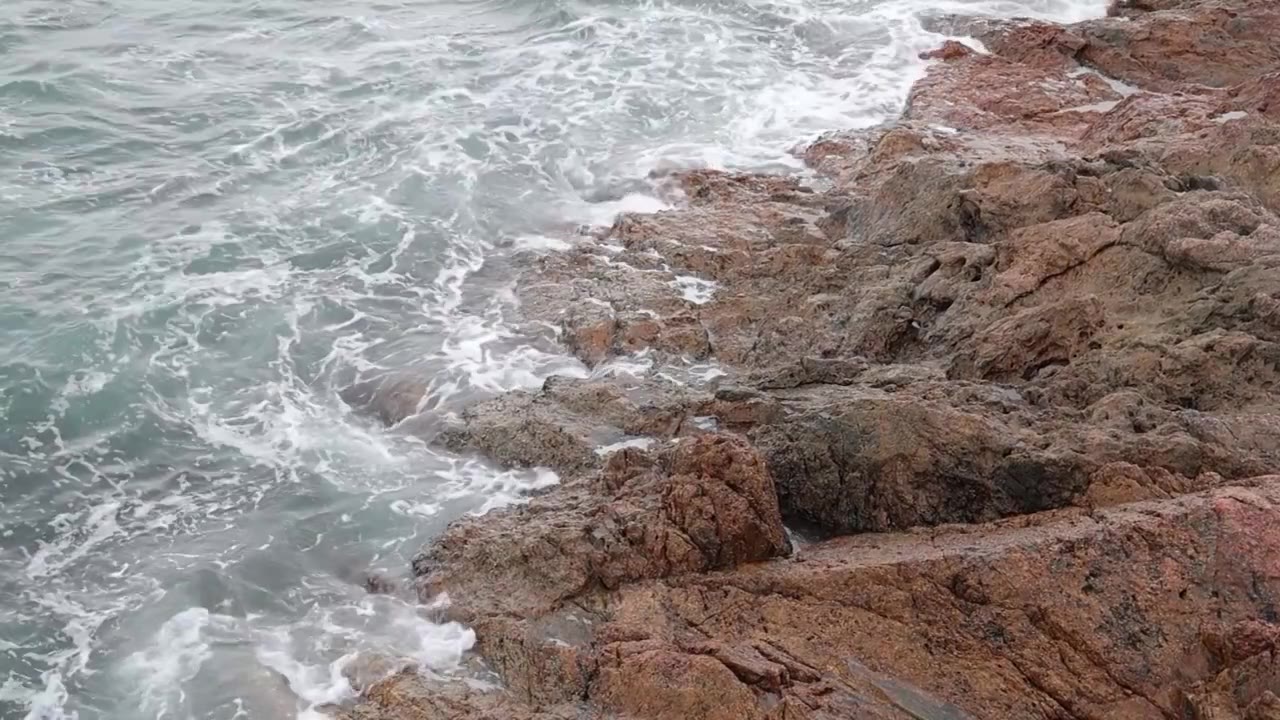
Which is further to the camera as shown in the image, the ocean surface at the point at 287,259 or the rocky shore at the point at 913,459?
the ocean surface at the point at 287,259

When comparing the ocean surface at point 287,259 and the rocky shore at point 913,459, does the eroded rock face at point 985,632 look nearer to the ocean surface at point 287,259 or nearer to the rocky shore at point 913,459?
the rocky shore at point 913,459

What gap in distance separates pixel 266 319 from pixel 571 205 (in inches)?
186

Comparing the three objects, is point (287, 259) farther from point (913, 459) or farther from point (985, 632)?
point (985, 632)

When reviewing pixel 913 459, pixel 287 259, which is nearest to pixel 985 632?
pixel 913 459

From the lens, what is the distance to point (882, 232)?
1299 centimetres

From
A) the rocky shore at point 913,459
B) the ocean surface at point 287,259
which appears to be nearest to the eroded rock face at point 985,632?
the rocky shore at point 913,459

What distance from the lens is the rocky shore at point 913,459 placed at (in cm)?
680

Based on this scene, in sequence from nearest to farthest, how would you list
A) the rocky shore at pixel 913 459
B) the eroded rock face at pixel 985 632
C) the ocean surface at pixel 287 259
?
the eroded rock face at pixel 985 632
the rocky shore at pixel 913 459
the ocean surface at pixel 287 259

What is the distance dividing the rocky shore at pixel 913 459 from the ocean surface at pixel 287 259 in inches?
28.4

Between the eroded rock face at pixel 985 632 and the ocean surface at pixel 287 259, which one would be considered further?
the ocean surface at pixel 287 259

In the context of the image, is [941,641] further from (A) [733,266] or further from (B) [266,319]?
(B) [266,319]

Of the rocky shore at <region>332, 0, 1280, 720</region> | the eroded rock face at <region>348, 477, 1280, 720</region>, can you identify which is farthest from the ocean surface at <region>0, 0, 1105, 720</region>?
the eroded rock face at <region>348, 477, 1280, 720</region>

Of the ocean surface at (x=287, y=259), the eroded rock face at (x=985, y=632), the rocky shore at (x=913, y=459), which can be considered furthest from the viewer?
the ocean surface at (x=287, y=259)

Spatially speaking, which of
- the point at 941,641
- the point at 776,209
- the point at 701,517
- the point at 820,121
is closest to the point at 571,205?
the point at 776,209
